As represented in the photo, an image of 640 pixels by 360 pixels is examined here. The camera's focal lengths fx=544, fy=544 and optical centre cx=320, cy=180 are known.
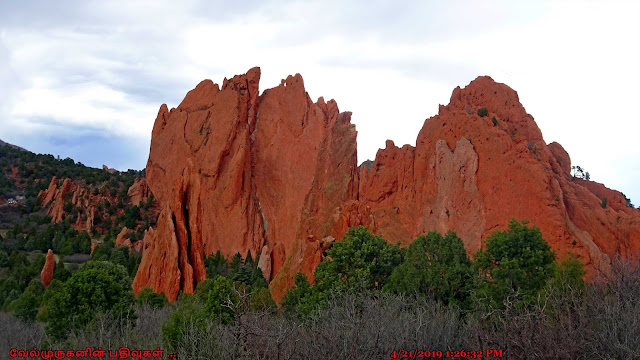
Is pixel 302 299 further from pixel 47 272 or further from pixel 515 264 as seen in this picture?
pixel 47 272

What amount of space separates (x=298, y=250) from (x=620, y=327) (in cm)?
2645

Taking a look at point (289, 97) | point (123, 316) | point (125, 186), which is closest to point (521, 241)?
point (123, 316)

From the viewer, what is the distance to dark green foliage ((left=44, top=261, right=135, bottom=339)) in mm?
20297

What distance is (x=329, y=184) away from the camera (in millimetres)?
51406

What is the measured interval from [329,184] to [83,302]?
3232 cm

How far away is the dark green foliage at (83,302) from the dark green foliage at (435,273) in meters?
11.5

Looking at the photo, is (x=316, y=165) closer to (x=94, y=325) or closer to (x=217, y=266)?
(x=217, y=266)

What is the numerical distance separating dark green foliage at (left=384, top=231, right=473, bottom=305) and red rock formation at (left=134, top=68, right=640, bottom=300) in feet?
32.9

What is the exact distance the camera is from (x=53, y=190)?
229ft

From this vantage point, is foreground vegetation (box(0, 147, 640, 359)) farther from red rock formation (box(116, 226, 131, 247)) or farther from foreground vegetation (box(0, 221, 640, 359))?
red rock formation (box(116, 226, 131, 247))

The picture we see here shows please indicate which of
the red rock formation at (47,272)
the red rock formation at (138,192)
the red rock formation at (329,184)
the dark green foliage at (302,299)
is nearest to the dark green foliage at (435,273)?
the dark green foliage at (302,299)

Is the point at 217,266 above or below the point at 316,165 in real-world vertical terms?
below

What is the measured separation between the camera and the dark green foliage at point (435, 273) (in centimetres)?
2383

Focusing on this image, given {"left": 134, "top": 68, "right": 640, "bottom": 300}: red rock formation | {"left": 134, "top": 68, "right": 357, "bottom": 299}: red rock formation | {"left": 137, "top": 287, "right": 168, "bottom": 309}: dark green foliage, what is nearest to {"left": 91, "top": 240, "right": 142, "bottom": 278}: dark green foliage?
{"left": 134, "top": 68, "right": 640, "bottom": 300}: red rock formation
